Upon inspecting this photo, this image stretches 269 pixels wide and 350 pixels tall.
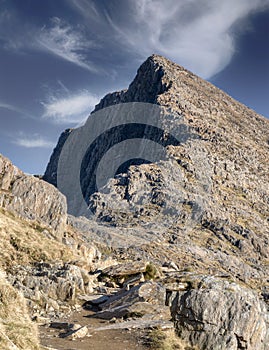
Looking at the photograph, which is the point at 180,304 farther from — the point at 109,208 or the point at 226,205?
the point at 226,205

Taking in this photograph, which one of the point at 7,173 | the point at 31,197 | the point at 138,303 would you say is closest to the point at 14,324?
the point at 138,303

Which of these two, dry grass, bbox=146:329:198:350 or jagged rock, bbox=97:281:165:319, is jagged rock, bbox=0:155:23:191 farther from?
dry grass, bbox=146:329:198:350

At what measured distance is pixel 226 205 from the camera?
185 metres

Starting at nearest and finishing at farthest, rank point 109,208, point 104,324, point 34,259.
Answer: point 104,324 → point 34,259 → point 109,208

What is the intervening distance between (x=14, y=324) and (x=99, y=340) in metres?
7.39

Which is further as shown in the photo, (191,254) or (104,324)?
(191,254)

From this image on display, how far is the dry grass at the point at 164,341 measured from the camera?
19.1 m

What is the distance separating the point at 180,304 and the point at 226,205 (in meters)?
167

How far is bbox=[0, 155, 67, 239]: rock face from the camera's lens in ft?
189

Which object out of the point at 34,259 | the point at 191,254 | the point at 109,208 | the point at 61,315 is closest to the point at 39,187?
the point at 34,259

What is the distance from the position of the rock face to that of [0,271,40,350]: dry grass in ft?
131

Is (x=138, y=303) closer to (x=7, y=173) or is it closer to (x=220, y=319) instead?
(x=220, y=319)

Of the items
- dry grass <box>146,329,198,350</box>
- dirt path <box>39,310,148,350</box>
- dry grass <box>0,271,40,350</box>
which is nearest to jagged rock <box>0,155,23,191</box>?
dirt path <box>39,310,148,350</box>

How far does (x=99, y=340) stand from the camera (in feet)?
65.1
